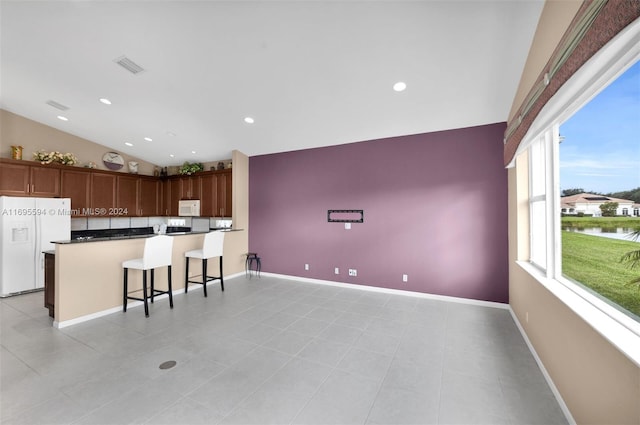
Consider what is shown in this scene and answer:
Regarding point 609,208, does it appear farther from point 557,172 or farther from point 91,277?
point 91,277

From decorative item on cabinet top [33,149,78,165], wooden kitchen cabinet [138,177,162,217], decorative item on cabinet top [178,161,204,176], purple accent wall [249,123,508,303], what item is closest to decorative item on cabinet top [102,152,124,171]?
wooden kitchen cabinet [138,177,162,217]

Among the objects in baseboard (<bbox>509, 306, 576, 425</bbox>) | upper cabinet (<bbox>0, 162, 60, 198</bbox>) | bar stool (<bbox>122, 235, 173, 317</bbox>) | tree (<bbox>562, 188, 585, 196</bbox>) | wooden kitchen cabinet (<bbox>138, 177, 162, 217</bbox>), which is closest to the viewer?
baseboard (<bbox>509, 306, 576, 425</bbox>)

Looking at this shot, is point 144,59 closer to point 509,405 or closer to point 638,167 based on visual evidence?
point 638,167

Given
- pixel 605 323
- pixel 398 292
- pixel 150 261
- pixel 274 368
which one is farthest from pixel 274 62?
pixel 398 292

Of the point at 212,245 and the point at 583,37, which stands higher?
the point at 583,37

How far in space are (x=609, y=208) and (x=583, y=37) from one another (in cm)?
98

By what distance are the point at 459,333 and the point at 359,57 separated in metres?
3.22

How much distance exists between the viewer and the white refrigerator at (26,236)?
4.11 meters

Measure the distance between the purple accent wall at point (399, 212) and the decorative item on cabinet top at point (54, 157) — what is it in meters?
3.76

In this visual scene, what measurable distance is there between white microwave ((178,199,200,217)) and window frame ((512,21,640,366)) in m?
6.22

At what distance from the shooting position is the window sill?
1146mm

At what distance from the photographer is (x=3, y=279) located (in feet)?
13.4

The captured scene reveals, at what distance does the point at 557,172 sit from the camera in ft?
6.87

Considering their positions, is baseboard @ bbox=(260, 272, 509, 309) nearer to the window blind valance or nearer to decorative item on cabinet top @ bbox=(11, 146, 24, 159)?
the window blind valance
